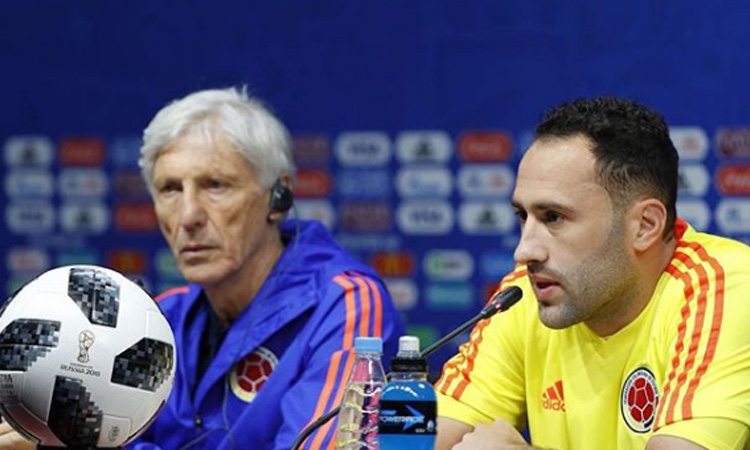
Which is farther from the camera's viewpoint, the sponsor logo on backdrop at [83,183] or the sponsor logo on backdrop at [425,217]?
the sponsor logo on backdrop at [83,183]

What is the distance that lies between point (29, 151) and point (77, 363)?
2.20 m

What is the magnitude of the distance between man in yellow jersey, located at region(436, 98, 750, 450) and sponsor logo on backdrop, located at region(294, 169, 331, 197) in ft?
4.80

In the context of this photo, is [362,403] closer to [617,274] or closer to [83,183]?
[617,274]

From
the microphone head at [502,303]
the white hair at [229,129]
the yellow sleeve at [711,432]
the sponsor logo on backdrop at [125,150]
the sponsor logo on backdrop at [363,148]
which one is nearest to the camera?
the yellow sleeve at [711,432]

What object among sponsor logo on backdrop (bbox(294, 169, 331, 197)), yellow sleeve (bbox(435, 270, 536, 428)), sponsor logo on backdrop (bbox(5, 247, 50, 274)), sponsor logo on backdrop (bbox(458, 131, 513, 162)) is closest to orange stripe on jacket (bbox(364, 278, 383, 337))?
yellow sleeve (bbox(435, 270, 536, 428))

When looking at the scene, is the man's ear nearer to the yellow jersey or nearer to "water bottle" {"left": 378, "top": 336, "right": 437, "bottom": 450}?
the yellow jersey

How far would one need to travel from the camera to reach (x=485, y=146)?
11.3 ft

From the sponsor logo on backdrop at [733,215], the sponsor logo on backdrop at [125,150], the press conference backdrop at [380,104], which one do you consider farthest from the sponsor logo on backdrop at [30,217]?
the sponsor logo on backdrop at [733,215]

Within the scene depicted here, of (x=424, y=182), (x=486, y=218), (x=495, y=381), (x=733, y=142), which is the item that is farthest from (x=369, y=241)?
(x=495, y=381)

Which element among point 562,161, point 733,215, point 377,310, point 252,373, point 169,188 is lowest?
point 252,373

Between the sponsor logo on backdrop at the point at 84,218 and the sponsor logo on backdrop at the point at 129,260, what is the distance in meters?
0.07

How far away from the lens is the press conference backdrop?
3277 millimetres

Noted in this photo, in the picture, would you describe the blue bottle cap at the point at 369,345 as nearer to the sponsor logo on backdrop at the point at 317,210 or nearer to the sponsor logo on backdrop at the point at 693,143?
the sponsor logo on backdrop at the point at 693,143

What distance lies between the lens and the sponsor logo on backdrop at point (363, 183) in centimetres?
357
